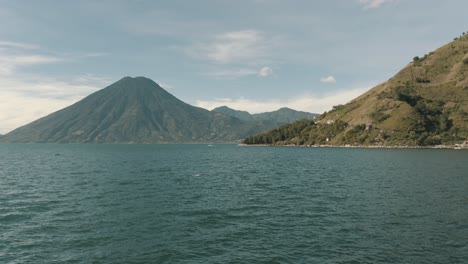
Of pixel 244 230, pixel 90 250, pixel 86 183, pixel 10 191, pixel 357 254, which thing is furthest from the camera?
pixel 86 183

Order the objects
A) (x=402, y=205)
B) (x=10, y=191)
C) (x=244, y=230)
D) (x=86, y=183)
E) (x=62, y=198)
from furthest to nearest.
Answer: (x=86, y=183) → (x=10, y=191) → (x=62, y=198) → (x=402, y=205) → (x=244, y=230)

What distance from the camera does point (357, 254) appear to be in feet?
108

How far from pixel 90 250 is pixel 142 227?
30.9 feet

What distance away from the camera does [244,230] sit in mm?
41875

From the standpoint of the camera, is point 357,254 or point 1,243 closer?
point 357,254

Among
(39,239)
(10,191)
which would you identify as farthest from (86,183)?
(39,239)

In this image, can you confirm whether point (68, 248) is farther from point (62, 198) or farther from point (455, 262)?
point (455, 262)

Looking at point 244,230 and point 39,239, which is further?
point 244,230

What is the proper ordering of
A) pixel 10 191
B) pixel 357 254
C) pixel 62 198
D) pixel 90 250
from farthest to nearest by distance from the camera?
pixel 10 191
pixel 62 198
pixel 90 250
pixel 357 254

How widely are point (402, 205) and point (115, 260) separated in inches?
1854

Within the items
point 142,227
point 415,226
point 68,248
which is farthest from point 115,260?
point 415,226

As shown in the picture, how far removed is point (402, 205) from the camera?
54719mm

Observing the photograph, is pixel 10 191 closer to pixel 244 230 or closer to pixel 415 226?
pixel 244 230

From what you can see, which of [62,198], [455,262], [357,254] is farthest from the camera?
→ [62,198]
